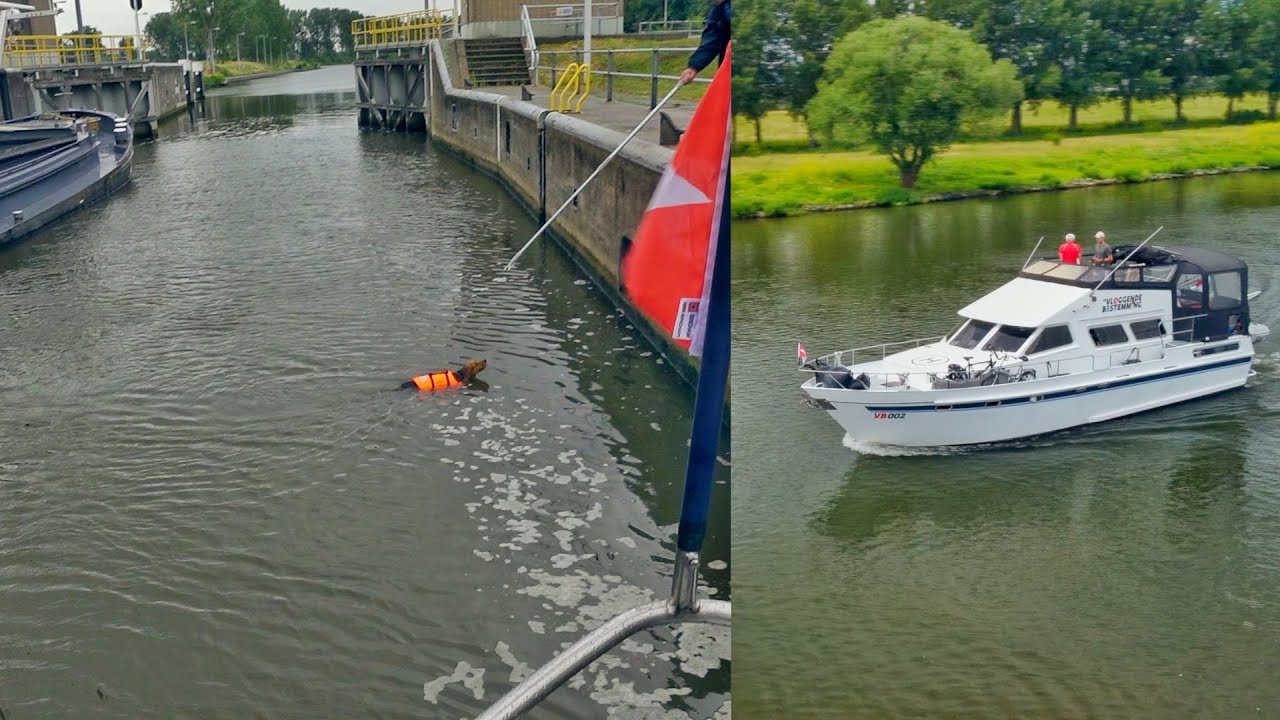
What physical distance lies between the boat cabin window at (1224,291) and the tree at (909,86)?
0.61 metres

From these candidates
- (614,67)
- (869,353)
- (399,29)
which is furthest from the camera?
(399,29)

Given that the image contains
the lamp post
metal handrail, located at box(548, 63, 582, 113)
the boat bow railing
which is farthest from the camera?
the lamp post

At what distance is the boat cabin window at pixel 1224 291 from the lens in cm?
269

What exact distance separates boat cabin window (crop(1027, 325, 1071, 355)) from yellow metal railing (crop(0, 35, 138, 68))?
3469cm

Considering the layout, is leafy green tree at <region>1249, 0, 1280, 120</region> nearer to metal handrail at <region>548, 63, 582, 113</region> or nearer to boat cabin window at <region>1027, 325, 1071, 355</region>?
boat cabin window at <region>1027, 325, 1071, 355</region>

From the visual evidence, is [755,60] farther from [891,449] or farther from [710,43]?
[891,449]

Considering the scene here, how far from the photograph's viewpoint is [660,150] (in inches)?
400

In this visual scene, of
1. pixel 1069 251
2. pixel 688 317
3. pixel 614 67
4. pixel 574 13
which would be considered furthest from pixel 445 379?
pixel 574 13

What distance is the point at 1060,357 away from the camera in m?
4.41

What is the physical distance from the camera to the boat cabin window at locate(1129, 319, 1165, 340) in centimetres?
350

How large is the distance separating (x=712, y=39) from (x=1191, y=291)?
1623 mm

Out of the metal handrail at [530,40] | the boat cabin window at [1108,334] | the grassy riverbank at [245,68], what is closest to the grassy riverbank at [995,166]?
the boat cabin window at [1108,334]

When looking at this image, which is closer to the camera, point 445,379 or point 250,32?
point 445,379

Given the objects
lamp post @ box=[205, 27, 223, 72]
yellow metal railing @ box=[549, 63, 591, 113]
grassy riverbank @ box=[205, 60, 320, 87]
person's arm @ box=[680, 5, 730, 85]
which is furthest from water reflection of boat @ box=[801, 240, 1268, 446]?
grassy riverbank @ box=[205, 60, 320, 87]
